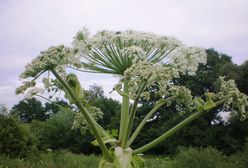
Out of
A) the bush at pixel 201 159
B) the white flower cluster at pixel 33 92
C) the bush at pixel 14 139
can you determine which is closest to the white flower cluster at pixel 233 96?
the white flower cluster at pixel 33 92

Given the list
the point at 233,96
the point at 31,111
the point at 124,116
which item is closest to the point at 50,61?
the point at 124,116

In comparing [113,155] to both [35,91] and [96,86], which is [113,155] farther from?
[96,86]

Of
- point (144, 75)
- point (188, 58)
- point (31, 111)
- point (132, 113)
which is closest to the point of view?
point (144, 75)

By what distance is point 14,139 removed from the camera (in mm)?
13359

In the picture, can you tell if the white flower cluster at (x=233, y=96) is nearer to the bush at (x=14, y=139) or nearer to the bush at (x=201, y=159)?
the bush at (x=201, y=159)

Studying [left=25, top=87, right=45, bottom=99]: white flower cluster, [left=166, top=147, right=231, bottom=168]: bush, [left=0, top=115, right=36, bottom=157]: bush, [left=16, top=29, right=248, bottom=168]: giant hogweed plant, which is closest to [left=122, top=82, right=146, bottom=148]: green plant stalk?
[left=16, top=29, right=248, bottom=168]: giant hogweed plant

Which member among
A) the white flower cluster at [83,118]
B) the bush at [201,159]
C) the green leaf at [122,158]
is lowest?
the bush at [201,159]

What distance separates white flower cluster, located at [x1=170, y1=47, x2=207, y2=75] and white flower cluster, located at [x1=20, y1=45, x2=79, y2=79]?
0.84 meters

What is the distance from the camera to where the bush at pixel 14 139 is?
13250 mm

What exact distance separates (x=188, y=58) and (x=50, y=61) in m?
1.14

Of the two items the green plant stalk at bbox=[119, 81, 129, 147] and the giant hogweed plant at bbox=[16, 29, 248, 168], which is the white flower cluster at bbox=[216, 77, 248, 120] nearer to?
the giant hogweed plant at bbox=[16, 29, 248, 168]

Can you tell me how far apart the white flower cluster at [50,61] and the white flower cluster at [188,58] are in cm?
84

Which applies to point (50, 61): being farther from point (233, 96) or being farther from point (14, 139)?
point (14, 139)

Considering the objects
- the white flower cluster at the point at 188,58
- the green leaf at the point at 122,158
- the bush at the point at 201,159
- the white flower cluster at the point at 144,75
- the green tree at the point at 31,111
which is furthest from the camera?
the green tree at the point at 31,111
